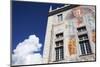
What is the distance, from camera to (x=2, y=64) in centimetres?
274

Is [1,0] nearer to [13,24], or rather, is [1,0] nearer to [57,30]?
[13,24]

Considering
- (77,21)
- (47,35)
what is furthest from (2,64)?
(77,21)

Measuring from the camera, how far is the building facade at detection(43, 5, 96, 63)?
3.00 meters

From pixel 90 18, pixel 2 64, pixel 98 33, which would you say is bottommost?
pixel 2 64

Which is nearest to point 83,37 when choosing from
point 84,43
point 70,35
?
point 84,43

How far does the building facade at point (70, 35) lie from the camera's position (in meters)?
3.00

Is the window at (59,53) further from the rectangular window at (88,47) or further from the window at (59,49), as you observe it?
the rectangular window at (88,47)

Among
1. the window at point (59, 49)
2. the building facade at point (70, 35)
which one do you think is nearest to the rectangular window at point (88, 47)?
the building facade at point (70, 35)

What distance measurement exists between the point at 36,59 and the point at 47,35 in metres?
0.33

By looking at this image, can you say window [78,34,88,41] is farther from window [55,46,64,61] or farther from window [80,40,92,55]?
window [55,46,64,61]

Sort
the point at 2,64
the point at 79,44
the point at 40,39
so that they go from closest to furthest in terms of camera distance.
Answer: the point at 2,64
the point at 40,39
the point at 79,44

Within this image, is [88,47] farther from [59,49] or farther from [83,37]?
[59,49]

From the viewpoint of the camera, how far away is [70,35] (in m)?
3.09

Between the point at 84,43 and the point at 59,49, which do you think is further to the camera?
the point at 84,43
